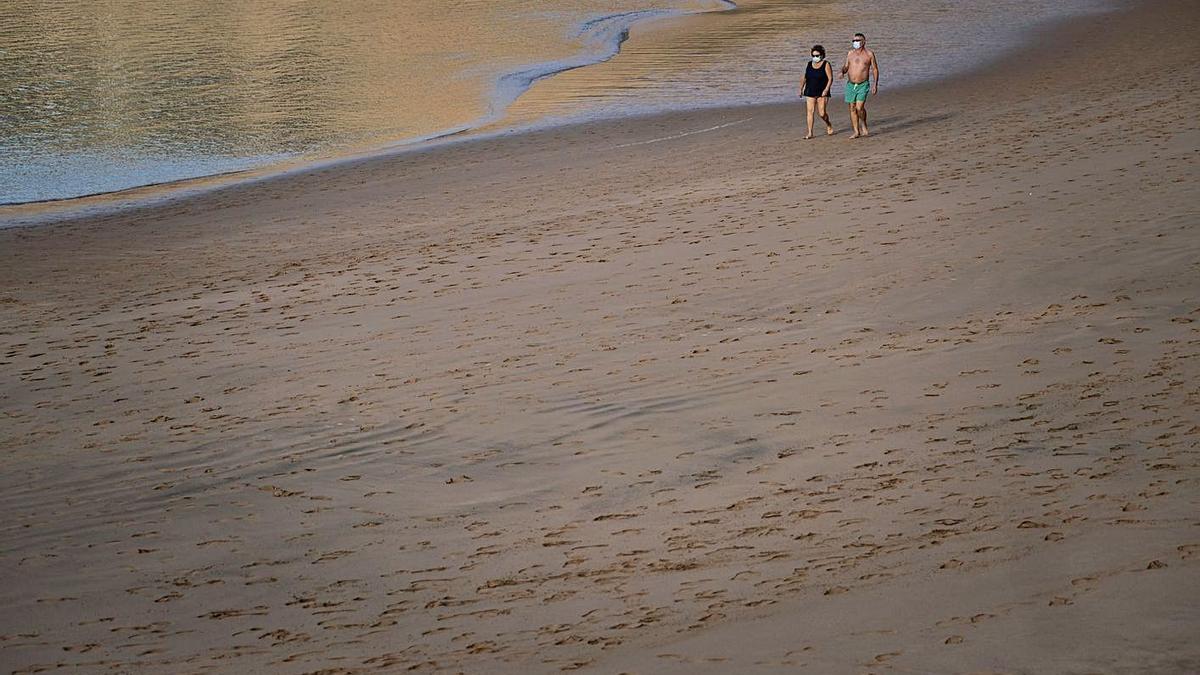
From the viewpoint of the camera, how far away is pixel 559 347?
8.87 meters

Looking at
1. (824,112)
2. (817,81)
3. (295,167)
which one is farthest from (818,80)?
(295,167)

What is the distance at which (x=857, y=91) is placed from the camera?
54.4 ft

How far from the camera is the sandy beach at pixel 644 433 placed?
504 cm

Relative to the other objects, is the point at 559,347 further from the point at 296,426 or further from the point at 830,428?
the point at 830,428

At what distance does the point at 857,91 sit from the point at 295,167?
8.00 meters

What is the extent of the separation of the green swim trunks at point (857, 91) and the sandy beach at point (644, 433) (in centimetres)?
274

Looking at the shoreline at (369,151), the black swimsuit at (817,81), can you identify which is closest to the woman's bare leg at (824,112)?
the black swimsuit at (817,81)

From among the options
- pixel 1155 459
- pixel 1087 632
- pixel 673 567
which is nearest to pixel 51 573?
pixel 673 567

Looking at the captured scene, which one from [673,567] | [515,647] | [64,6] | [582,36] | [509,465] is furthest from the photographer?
[64,6]

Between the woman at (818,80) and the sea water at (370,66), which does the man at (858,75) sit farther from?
the sea water at (370,66)

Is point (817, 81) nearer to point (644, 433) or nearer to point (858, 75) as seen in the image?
point (858, 75)

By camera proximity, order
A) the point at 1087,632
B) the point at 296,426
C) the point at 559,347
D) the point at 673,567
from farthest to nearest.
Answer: the point at 559,347, the point at 296,426, the point at 673,567, the point at 1087,632

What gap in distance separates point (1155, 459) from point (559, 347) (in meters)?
4.07

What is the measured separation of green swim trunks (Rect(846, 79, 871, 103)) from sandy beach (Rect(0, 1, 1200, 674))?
2.74m
